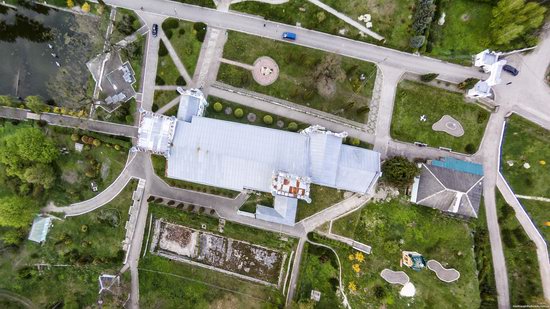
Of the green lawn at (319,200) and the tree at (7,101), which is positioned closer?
the tree at (7,101)

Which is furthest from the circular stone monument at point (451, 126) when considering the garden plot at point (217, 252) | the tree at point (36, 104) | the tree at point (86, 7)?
the tree at point (36, 104)

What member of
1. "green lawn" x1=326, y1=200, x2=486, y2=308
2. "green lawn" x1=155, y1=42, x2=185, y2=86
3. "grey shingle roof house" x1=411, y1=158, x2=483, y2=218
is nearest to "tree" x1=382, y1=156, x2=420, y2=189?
"grey shingle roof house" x1=411, y1=158, x2=483, y2=218

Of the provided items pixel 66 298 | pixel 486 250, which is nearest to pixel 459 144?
pixel 486 250

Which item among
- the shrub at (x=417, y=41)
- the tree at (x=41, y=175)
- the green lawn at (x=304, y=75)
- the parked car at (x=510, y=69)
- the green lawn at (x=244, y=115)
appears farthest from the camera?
the green lawn at (x=244, y=115)

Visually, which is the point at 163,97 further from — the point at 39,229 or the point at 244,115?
the point at 39,229

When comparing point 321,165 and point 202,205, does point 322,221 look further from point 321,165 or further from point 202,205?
point 202,205

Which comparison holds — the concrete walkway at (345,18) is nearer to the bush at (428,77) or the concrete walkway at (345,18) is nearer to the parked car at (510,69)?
the bush at (428,77)

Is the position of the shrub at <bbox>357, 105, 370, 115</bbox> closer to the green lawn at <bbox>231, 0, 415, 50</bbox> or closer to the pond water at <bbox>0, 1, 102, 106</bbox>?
the green lawn at <bbox>231, 0, 415, 50</bbox>
